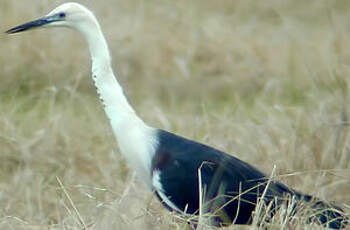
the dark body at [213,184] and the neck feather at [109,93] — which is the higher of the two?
the neck feather at [109,93]

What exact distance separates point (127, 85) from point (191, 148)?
9.27 ft

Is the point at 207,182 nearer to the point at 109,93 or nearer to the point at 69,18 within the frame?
the point at 109,93

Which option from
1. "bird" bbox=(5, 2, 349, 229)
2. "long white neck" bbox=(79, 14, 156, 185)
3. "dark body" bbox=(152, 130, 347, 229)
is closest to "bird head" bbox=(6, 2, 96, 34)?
"bird" bbox=(5, 2, 349, 229)

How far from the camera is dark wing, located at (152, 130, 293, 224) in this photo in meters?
4.25

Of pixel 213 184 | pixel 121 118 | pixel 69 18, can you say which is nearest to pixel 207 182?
pixel 213 184

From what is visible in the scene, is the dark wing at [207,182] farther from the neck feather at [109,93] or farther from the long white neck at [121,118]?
the neck feather at [109,93]

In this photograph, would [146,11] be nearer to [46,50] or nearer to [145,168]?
[46,50]

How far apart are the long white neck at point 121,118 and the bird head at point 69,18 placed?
0.14 meters

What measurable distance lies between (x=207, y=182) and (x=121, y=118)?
0.42 meters

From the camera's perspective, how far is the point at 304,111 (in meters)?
5.57

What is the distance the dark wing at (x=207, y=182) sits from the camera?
13.9 feet

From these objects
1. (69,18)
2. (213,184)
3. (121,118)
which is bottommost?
(213,184)

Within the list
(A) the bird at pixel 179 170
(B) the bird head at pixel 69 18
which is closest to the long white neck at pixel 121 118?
(A) the bird at pixel 179 170

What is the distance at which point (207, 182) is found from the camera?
4258 mm
